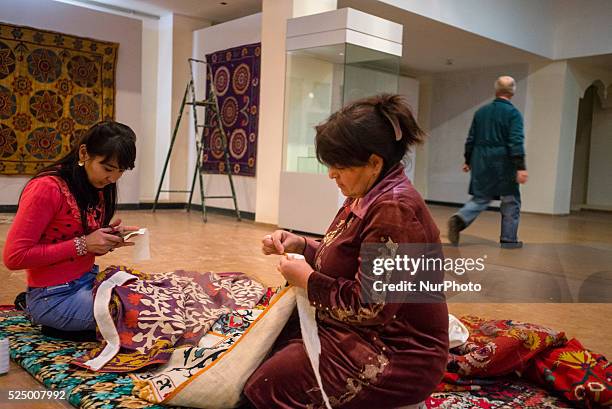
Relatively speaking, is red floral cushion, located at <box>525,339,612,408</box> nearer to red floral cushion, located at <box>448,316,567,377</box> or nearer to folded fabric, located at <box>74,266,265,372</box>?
red floral cushion, located at <box>448,316,567,377</box>

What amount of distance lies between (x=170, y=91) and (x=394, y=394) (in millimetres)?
7061

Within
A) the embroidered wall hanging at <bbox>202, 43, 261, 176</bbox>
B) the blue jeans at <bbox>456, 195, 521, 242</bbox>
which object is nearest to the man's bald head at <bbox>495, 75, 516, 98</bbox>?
the blue jeans at <bbox>456, 195, 521, 242</bbox>

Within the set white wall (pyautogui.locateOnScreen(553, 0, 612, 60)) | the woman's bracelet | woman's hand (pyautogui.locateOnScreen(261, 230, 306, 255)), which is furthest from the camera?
white wall (pyautogui.locateOnScreen(553, 0, 612, 60))

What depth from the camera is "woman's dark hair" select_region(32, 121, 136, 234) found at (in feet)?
6.59

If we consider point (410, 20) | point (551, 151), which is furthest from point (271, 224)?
point (551, 151)

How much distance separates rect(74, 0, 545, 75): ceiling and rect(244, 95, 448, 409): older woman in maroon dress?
5.50 meters

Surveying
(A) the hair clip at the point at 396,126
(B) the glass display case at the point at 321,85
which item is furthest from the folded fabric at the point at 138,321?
(B) the glass display case at the point at 321,85

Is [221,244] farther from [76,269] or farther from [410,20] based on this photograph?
[410,20]

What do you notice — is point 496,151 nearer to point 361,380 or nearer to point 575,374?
point 575,374

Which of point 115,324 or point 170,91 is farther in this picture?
point 170,91

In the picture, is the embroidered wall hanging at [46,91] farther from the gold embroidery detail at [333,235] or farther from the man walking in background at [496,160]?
the gold embroidery detail at [333,235]

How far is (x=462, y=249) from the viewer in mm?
4863

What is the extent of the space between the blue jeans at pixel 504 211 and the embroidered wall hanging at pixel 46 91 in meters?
4.35

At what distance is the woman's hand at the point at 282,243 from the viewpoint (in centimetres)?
161
